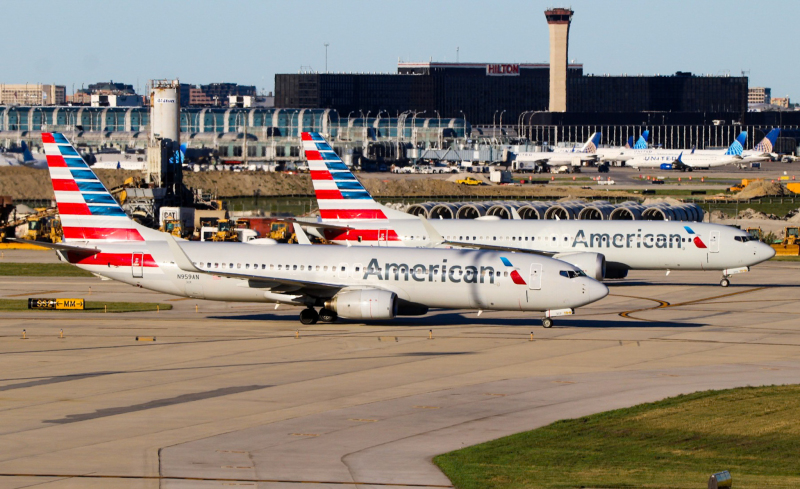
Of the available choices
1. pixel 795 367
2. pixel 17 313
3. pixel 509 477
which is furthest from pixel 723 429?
pixel 17 313

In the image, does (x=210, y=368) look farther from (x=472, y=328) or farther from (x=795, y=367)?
(x=795, y=367)

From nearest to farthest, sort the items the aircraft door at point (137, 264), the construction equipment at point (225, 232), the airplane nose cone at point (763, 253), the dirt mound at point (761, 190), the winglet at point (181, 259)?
the winglet at point (181, 259) → the aircraft door at point (137, 264) → the airplane nose cone at point (763, 253) → the construction equipment at point (225, 232) → the dirt mound at point (761, 190)

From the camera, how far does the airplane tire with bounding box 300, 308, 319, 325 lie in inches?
2066

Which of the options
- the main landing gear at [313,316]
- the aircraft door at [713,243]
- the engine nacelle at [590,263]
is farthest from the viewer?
the aircraft door at [713,243]

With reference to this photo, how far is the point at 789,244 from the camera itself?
96.2 metres

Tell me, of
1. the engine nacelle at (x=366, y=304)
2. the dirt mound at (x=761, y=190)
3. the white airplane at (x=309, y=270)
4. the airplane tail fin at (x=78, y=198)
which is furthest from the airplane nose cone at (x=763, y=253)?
the dirt mound at (x=761, y=190)

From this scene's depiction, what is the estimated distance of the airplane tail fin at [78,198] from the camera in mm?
54875

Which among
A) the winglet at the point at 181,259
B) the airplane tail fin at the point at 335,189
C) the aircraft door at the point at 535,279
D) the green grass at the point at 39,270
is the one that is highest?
the airplane tail fin at the point at 335,189

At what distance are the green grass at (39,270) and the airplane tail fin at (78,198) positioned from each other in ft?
66.5

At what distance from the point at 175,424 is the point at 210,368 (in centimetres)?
959

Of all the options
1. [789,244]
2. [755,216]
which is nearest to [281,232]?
[789,244]

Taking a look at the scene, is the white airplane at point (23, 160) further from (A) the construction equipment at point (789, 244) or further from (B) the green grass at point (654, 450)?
(B) the green grass at point (654, 450)

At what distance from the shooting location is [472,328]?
170ft

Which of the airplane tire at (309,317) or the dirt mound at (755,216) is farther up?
the dirt mound at (755,216)
